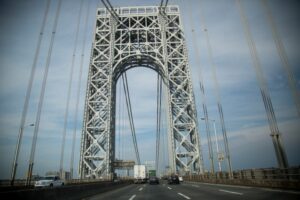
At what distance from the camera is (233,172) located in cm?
1934

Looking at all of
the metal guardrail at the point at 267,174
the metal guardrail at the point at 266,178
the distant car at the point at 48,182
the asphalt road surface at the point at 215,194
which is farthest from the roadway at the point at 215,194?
the distant car at the point at 48,182

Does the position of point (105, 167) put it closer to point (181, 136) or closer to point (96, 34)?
point (181, 136)

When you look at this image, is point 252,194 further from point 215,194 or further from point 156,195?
point 156,195

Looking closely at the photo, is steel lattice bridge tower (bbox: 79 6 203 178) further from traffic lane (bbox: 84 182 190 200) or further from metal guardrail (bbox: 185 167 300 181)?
traffic lane (bbox: 84 182 190 200)

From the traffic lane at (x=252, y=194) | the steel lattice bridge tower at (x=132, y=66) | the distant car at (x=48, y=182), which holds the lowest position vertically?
the traffic lane at (x=252, y=194)


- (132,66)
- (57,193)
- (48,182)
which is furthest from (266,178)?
(132,66)

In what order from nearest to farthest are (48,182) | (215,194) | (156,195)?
(215,194), (156,195), (48,182)

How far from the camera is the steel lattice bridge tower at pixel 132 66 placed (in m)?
35.4

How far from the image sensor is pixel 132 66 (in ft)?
147

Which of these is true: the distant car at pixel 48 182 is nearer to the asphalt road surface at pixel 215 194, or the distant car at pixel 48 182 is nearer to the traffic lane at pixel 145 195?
the traffic lane at pixel 145 195

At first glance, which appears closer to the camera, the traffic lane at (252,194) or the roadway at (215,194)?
the traffic lane at (252,194)

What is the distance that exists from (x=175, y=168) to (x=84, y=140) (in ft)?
52.0

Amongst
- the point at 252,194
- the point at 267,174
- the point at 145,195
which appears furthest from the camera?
the point at 267,174

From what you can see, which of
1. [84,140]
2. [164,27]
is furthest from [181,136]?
[164,27]
